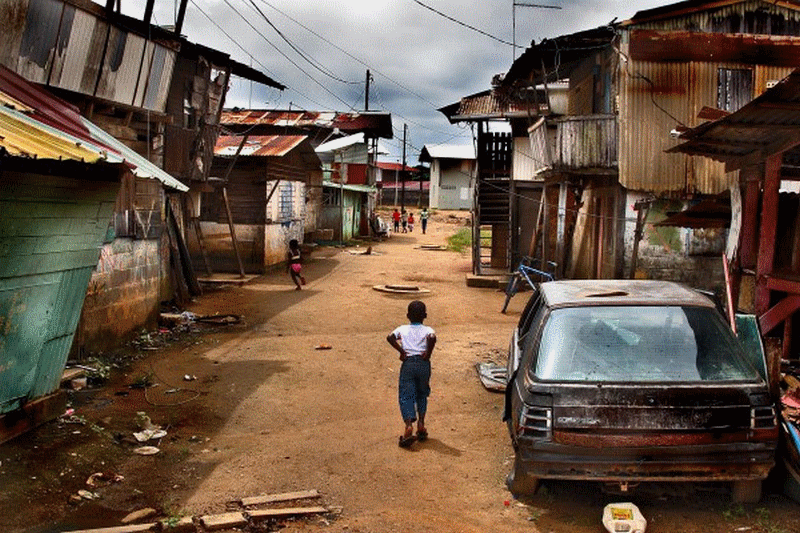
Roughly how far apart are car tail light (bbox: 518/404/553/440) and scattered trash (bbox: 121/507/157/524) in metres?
2.80

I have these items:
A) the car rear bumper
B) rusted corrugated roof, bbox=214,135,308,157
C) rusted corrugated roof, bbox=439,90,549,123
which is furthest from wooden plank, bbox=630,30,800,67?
the car rear bumper

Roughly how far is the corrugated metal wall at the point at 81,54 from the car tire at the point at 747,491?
969cm

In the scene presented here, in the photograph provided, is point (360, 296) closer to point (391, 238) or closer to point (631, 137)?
point (631, 137)

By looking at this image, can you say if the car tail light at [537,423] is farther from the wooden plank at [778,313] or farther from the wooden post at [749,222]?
the wooden post at [749,222]

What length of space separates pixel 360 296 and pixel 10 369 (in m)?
12.6

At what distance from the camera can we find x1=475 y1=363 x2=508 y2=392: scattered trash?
30.4 feet

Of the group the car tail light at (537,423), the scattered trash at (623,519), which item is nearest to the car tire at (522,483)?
the car tail light at (537,423)

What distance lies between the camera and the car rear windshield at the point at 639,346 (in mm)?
5242

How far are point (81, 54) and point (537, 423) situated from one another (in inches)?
364

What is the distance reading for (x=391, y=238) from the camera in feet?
139

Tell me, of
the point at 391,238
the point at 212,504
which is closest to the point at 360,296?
the point at 212,504

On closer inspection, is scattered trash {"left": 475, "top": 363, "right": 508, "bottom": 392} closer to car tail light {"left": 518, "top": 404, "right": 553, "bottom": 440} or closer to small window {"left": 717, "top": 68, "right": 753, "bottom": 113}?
car tail light {"left": 518, "top": 404, "right": 553, "bottom": 440}

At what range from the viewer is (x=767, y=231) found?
7.95 metres

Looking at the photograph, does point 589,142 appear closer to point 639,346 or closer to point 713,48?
point 713,48
